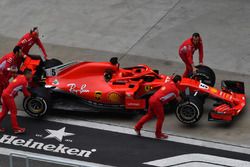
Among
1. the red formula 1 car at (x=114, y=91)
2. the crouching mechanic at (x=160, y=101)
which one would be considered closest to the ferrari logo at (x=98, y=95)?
the red formula 1 car at (x=114, y=91)

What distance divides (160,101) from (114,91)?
1.46 metres

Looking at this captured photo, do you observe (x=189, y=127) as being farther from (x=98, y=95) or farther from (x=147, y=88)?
(x=98, y=95)

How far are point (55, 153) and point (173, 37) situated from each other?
7040 millimetres

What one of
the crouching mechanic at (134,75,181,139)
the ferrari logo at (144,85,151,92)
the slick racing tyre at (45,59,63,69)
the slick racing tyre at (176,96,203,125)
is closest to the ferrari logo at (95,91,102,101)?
the ferrari logo at (144,85,151,92)

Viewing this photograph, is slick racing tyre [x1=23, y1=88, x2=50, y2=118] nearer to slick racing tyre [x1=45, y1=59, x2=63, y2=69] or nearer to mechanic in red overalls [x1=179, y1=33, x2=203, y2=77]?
slick racing tyre [x1=45, y1=59, x2=63, y2=69]

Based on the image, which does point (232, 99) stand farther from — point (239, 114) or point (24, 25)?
point (24, 25)

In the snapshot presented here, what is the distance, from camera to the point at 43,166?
39.3 ft

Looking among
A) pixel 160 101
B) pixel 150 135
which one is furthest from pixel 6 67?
pixel 160 101

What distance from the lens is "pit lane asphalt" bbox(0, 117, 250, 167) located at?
15000 mm

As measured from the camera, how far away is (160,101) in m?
15.4

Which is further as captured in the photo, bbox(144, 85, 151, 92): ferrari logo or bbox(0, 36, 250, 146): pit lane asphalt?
bbox(144, 85, 151, 92): ferrari logo

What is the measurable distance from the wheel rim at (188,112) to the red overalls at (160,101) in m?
0.45

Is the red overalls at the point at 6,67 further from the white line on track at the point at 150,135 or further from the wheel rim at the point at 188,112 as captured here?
the wheel rim at the point at 188,112

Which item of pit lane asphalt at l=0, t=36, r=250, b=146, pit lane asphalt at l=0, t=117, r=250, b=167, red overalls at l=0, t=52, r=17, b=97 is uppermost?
red overalls at l=0, t=52, r=17, b=97
